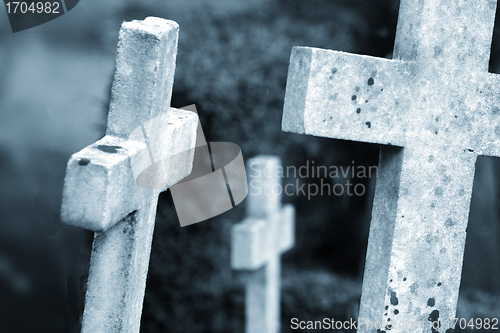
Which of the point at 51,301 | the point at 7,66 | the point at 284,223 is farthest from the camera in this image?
the point at 51,301

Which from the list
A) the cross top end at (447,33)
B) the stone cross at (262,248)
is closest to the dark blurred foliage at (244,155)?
the stone cross at (262,248)

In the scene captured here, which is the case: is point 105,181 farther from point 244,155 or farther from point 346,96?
point 244,155

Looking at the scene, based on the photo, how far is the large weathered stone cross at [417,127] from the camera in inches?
45.4

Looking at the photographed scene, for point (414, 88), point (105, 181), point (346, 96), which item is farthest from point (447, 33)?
point (105, 181)

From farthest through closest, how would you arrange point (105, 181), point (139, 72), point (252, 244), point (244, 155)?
point (244, 155), point (252, 244), point (139, 72), point (105, 181)

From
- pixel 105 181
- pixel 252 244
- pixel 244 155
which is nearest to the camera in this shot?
pixel 105 181

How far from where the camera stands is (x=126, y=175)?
1.10 meters

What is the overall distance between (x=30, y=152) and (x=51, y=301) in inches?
32.6

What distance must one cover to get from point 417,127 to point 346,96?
0.71 feet

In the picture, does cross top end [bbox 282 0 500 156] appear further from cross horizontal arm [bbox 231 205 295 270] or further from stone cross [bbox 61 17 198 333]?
cross horizontal arm [bbox 231 205 295 270]

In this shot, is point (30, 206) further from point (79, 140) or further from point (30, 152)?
point (79, 140)

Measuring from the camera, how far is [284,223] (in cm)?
177

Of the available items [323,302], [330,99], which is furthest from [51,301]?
[330,99]

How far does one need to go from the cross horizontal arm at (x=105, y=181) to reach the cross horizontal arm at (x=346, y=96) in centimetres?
36
